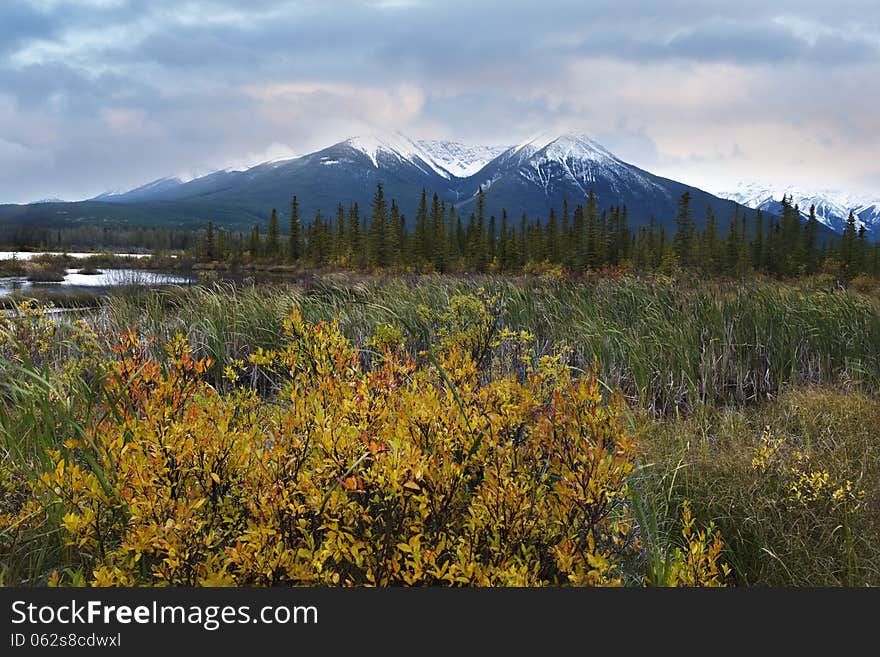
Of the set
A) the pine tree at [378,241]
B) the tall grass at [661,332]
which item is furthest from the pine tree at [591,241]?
the tall grass at [661,332]

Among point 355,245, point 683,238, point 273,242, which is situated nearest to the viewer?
point 683,238

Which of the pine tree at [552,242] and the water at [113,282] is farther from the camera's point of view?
the pine tree at [552,242]

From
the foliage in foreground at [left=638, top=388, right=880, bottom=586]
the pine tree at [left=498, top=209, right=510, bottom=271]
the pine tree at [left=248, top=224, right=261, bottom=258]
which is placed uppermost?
the pine tree at [left=248, top=224, right=261, bottom=258]

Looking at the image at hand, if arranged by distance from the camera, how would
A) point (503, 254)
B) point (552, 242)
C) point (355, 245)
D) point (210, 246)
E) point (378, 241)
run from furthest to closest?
point (210, 246) → point (355, 245) → point (503, 254) → point (552, 242) → point (378, 241)

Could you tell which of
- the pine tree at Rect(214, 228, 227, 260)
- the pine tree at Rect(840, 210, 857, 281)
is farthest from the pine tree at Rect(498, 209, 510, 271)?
the pine tree at Rect(214, 228, 227, 260)

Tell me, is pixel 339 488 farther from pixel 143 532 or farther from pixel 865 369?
pixel 865 369

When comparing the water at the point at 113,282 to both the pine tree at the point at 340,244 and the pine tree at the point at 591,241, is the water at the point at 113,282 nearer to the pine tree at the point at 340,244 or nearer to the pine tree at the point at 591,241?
the pine tree at the point at 340,244

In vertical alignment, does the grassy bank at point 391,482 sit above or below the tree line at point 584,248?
below

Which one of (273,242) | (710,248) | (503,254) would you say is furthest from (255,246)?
(710,248)

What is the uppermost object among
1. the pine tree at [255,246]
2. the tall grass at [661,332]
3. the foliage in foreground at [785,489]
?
the pine tree at [255,246]

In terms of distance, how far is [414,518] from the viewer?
226 centimetres

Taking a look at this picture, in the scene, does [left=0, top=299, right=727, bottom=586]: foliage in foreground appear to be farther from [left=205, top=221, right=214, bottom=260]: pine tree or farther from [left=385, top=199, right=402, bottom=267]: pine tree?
[left=205, top=221, right=214, bottom=260]: pine tree

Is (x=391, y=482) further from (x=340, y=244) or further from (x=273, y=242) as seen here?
(x=273, y=242)

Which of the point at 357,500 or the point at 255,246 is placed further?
the point at 255,246
